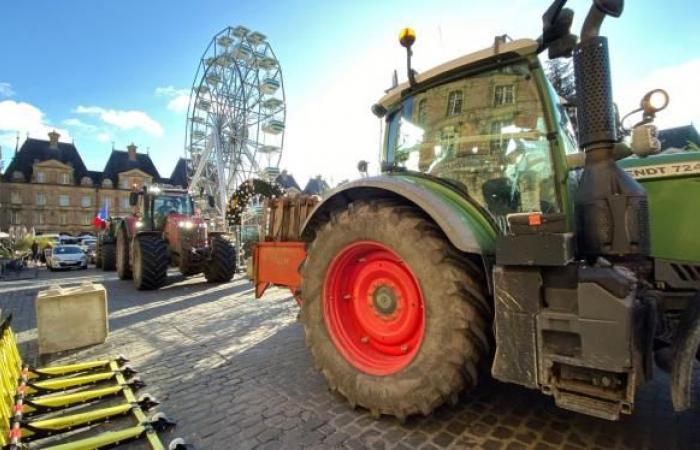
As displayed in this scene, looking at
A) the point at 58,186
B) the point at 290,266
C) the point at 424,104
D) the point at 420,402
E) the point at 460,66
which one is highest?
the point at 58,186

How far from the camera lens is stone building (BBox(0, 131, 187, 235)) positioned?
4688cm

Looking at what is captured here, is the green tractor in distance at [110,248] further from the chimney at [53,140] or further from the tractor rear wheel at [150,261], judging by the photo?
the chimney at [53,140]

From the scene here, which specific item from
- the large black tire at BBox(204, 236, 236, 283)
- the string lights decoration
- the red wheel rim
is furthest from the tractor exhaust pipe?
the string lights decoration

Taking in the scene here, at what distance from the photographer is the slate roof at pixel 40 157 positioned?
47.4m

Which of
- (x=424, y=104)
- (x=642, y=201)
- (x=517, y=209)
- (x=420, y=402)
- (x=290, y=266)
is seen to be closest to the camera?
(x=642, y=201)

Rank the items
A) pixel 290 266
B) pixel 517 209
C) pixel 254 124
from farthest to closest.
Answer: pixel 254 124 → pixel 290 266 → pixel 517 209

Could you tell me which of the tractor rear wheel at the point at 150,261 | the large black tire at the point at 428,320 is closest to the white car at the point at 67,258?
the tractor rear wheel at the point at 150,261

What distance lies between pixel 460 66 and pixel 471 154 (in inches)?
24.9

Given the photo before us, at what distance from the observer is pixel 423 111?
2.90 meters

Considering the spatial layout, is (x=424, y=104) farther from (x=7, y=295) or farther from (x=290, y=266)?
(x=7, y=295)

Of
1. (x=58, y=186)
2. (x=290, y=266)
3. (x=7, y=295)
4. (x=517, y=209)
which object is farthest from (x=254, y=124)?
(x=58, y=186)

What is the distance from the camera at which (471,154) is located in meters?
2.60

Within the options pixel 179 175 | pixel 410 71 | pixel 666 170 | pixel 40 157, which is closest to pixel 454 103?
pixel 410 71

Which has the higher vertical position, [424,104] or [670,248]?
[424,104]
